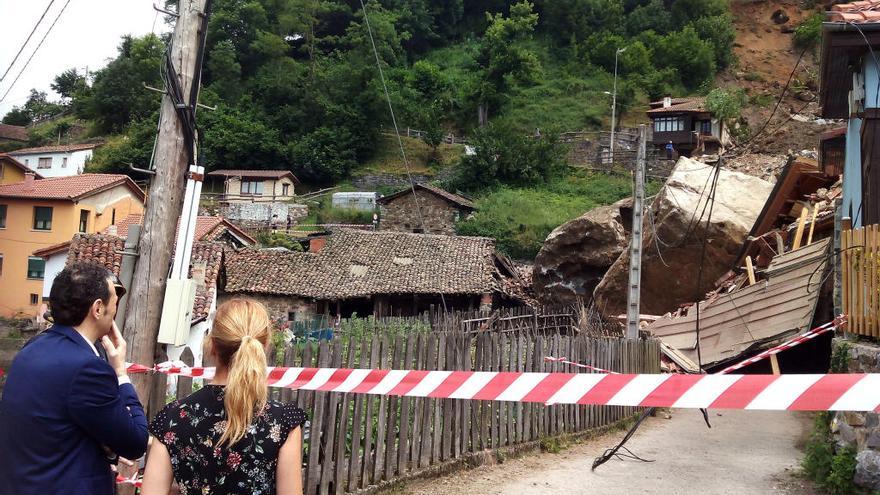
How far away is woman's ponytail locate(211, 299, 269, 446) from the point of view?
243cm

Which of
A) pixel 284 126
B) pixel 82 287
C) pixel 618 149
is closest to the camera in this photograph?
pixel 82 287

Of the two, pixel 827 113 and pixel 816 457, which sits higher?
pixel 827 113

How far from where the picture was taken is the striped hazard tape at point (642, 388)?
305 centimetres

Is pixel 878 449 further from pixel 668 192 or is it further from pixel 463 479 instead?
pixel 668 192

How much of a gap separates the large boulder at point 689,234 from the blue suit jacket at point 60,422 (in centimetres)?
1772

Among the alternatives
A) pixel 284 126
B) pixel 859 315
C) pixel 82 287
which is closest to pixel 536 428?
pixel 859 315

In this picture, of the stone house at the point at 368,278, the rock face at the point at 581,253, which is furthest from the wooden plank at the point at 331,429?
the rock face at the point at 581,253

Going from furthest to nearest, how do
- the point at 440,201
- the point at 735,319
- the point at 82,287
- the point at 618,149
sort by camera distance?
the point at 618,149
the point at 440,201
the point at 735,319
the point at 82,287

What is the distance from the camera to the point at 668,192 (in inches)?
810

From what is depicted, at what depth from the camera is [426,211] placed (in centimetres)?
4459

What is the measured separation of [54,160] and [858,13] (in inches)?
2319

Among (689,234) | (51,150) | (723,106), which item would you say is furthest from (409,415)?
(51,150)

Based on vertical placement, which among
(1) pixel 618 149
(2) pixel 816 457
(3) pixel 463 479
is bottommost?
(3) pixel 463 479

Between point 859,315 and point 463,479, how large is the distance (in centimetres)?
443
